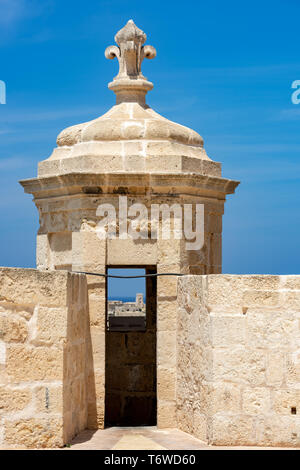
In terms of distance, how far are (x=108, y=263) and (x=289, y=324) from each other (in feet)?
6.83

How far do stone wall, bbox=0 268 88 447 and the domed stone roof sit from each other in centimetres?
172

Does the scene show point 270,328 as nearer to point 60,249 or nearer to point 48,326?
point 48,326

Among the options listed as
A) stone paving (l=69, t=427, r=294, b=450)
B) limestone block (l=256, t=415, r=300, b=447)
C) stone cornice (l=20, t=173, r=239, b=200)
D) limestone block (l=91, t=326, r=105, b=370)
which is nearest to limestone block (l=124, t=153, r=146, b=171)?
stone cornice (l=20, t=173, r=239, b=200)

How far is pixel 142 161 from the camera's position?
7.12 metres

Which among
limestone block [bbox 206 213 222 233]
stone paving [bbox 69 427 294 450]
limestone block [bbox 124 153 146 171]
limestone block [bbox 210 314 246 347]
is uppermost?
limestone block [bbox 124 153 146 171]

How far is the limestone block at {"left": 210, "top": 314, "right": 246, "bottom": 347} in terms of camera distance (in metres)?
5.78

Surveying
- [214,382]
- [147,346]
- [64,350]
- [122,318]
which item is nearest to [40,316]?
[64,350]

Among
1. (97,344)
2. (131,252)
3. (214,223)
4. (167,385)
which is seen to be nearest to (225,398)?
(167,385)

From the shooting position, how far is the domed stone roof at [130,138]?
280 inches

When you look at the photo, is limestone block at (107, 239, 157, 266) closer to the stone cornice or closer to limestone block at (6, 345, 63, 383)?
the stone cornice

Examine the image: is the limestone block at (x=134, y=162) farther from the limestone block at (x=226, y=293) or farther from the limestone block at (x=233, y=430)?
the limestone block at (x=233, y=430)

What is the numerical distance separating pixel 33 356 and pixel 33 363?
0.18 ft

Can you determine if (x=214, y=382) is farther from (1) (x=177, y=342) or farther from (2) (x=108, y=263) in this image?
(2) (x=108, y=263)

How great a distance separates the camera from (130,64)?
25.7 ft
